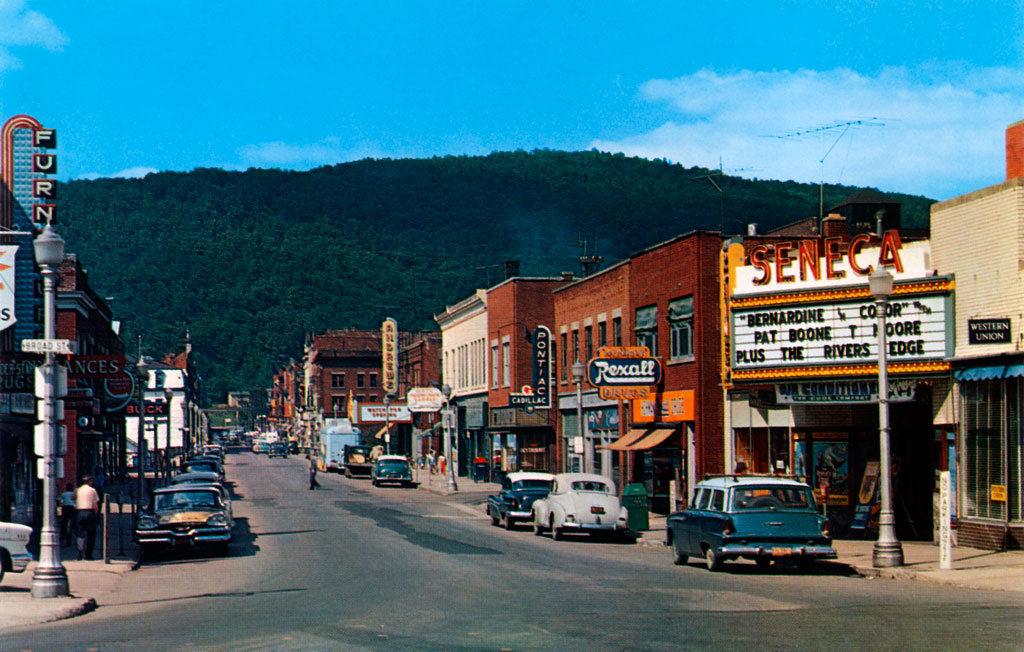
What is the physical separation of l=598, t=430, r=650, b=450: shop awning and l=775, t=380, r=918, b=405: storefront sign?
37.3 ft

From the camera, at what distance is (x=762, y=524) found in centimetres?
2264

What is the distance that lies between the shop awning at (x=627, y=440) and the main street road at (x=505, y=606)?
1280cm

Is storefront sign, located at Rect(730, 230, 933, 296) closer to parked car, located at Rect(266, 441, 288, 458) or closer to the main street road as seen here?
the main street road

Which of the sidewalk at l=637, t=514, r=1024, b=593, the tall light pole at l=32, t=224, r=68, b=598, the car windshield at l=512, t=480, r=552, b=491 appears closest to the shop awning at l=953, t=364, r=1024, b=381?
the sidewalk at l=637, t=514, r=1024, b=593

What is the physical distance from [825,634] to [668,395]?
89.3 ft

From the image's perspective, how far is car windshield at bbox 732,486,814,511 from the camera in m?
23.0

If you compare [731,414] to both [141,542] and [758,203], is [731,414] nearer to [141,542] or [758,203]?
[141,542]

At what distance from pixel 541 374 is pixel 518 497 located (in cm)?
1895

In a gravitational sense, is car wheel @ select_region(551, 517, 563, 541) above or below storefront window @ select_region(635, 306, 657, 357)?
below

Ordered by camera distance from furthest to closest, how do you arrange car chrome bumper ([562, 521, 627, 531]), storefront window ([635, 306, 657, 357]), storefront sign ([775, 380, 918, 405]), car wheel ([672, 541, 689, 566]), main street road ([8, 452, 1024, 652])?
storefront window ([635, 306, 657, 357]) < car chrome bumper ([562, 521, 627, 531]) < storefront sign ([775, 380, 918, 405]) < car wheel ([672, 541, 689, 566]) < main street road ([8, 452, 1024, 652])

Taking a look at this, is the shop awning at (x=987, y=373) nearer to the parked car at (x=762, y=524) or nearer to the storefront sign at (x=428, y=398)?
the parked car at (x=762, y=524)

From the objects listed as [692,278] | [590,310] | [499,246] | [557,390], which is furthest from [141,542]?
[499,246]

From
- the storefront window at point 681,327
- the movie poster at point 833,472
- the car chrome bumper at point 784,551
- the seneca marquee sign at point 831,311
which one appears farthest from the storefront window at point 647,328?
the car chrome bumper at point 784,551

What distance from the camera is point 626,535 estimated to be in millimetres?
33969
